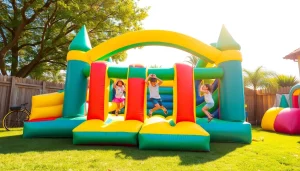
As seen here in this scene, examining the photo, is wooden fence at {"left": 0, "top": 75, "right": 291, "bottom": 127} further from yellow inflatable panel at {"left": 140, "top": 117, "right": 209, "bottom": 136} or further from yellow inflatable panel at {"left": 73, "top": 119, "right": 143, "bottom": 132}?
yellow inflatable panel at {"left": 140, "top": 117, "right": 209, "bottom": 136}

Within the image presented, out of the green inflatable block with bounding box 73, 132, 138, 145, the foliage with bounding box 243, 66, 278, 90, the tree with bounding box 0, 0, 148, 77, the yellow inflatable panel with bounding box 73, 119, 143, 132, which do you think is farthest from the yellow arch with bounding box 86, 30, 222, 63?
the foliage with bounding box 243, 66, 278, 90

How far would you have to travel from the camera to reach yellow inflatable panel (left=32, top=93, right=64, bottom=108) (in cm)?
560

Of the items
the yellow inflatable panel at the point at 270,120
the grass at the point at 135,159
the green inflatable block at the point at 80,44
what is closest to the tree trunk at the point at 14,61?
the green inflatable block at the point at 80,44

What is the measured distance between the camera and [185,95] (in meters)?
4.71

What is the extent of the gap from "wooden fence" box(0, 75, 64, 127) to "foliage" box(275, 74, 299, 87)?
14693 mm

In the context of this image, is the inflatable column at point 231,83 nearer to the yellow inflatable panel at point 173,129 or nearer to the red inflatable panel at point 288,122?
the yellow inflatable panel at point 173,129

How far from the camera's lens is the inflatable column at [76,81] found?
5.31 meters

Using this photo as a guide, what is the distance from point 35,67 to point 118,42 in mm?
10271

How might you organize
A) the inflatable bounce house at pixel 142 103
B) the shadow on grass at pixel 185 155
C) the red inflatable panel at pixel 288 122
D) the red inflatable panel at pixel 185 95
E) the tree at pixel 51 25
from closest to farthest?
the shadow on grass at pixel 185 155 < the inflatable bounce house at pixel 142 103 < the red inflatable panel at pixel 185 95 < the red inflatable panel at pixel 288 122 < the tree at pixel 51 25

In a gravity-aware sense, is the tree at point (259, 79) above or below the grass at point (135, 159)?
above

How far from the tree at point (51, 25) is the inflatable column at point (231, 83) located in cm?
812

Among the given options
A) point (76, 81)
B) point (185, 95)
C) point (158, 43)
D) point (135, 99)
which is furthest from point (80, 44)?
point (185, 95)

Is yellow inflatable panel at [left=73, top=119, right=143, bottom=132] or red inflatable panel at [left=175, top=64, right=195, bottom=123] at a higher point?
red inflatable panel at [left=175, top=64, right=195, bottom=123]

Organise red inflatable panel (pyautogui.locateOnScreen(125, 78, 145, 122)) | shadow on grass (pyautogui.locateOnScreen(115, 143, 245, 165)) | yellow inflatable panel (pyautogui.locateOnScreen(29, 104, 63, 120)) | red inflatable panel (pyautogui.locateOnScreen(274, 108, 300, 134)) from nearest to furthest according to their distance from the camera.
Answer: shadow on grass (pyautogui.locateOnScreen(115, 143, 245, 165)) → red inflatable panel (pyautogui.locateOnScreen(125, 78, 145, 122)) → yellow inflatable panel (pyautogui.locateOnScreen(29, 104, 63, 120)) → red inflatable panel (pyautogui.locateOnScreen(274, 108, 300, 134))
